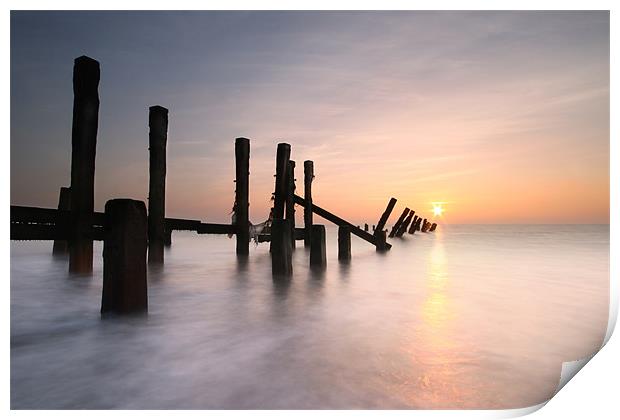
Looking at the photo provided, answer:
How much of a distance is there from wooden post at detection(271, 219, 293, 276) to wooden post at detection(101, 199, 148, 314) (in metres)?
2.50

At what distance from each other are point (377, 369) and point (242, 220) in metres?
7.25

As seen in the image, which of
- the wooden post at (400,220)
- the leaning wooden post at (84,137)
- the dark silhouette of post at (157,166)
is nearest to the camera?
the leaning wooden post at (84,137)

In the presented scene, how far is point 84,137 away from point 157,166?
1679 millimetres

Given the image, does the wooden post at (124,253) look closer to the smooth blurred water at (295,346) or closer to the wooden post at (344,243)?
the smooth blurred water at (295,346)

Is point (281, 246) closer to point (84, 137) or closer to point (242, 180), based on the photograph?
point (84, 137)

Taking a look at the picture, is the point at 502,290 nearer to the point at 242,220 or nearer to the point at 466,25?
the point at 466,25

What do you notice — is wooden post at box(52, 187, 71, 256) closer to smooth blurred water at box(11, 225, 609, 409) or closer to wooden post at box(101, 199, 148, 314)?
smooth blurred water at box(11, 225, 609, 409)

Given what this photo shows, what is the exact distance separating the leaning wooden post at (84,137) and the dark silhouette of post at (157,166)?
149 centimetres

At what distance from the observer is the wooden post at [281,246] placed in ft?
19.4

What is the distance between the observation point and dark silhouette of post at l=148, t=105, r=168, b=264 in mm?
7379

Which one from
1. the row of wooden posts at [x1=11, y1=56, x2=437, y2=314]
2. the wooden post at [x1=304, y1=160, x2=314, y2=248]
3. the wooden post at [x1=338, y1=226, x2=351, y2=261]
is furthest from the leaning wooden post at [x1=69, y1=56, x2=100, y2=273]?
the wooden post at [x1=304, y1=160, x2=314, y2=248]
